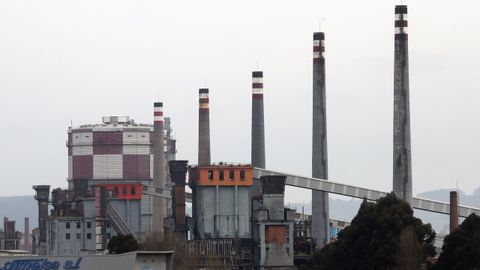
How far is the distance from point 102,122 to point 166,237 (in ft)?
202

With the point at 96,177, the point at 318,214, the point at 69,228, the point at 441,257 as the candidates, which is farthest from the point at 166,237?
the point at 96,177

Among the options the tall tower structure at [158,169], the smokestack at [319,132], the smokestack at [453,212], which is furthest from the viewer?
the tall tower structure at [158,169]

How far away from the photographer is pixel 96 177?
14950 centimetres

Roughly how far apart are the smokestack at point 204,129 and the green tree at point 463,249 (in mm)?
55541

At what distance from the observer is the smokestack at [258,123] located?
120500 mm

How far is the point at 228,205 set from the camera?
108000 mm

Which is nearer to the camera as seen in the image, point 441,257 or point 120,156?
point 441,257

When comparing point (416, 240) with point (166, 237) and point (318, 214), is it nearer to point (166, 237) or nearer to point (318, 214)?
point (166, 237)

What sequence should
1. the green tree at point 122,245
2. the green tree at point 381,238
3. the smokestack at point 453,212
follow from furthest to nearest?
the smokestack at point 453,212
the green tree at point 122,245
the green tree at point 381,238

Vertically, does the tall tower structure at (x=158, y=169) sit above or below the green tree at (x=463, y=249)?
above

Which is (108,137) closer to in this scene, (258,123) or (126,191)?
(126,191)

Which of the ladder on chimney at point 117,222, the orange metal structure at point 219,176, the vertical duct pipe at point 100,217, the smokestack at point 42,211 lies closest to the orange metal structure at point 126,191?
the ladder on chimney at point 117,222

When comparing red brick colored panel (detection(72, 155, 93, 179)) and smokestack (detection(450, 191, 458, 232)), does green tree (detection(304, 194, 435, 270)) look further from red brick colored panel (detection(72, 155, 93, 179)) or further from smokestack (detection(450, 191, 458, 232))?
red brick colored panel (detection(72, 155, 93, 179))

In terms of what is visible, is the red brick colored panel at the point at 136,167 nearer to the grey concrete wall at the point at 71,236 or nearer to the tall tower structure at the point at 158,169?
the tall tower structure at the point at 158,169
